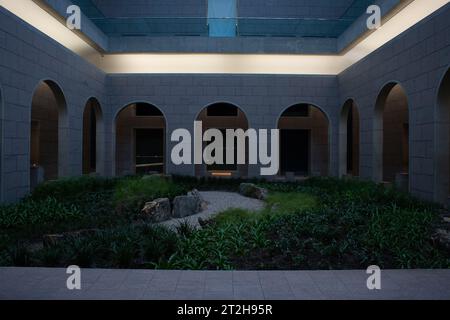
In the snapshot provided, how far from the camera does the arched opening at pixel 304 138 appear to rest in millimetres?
22781

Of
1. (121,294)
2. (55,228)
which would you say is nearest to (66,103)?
(55,228)

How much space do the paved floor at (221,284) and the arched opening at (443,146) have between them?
6.06 metres

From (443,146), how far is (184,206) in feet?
26.5

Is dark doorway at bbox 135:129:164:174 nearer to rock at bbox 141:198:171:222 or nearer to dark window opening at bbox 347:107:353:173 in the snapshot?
dark window opening at bbox 347:107:353:173

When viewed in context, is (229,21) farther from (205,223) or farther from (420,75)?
(205,223)

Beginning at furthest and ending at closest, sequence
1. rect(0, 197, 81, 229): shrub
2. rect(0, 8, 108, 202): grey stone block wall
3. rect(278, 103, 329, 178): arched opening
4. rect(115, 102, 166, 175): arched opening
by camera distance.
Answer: rect(278, 103, 329, 178): arched opening → rect(115, 102, 166, 175): arched opening → rect(0, 8, 108, 202): grey stone block wall → rect(0, 197, 81, 229): shrub

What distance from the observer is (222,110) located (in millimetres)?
22953

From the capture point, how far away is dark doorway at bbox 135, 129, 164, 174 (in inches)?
926

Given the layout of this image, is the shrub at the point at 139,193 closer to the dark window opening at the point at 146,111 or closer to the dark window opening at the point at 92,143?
the dark window opening at the point at 146,111

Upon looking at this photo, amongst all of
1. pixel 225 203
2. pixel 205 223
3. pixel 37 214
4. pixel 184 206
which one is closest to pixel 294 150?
pixel 225 203

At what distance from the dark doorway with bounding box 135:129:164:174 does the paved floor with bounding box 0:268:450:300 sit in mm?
18538

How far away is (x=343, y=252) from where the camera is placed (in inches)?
240

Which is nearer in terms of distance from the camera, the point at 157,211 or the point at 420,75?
the point at 157,211

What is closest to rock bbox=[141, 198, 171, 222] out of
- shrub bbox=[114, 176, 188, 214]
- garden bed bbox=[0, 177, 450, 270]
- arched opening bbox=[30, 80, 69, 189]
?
garden bed bbox=[0, 177, 450, 270]
